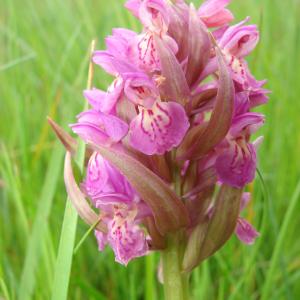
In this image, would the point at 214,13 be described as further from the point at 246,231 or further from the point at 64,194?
the point at 64,194

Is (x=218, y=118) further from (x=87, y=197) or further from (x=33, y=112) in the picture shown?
(x=33, y=112)

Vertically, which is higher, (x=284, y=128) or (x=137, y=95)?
(x=137, y=95)

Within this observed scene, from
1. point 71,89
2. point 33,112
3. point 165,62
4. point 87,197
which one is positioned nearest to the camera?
point 165,62

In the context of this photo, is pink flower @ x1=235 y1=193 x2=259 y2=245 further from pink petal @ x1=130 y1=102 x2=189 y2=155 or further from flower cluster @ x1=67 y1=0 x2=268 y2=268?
pink petal @ x1=130 y1=102 x2=189 y2=155

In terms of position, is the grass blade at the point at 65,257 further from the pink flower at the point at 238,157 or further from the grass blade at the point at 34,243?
the pink flower at the point at 238,157

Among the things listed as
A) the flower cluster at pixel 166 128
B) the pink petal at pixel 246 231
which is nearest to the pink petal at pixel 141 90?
the flower cluster at pixel 166 128

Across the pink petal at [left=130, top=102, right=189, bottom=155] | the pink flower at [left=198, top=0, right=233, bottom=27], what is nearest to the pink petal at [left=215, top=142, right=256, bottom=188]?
the pink petal at [left=130, top=102, right=189, bottom=155]

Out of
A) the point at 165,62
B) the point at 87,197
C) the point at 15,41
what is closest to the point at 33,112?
the point at 15,41
